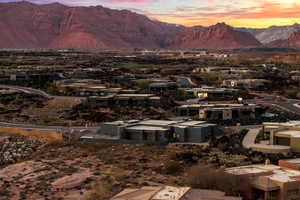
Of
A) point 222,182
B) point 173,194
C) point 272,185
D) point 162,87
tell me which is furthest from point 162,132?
point 162,87

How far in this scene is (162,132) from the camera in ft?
133

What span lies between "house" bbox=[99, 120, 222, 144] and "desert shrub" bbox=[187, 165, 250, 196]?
15.0 metres

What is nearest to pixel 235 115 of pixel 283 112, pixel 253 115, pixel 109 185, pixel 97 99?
pixel 253 115

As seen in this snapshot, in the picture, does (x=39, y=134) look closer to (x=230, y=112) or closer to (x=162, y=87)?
(x=230, y=112)

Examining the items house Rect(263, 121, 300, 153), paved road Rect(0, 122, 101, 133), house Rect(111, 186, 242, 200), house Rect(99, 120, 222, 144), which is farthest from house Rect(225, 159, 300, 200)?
paved road Rect(0, 122, 101, 133)

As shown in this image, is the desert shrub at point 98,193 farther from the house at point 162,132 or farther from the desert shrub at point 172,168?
the house at point 162,132

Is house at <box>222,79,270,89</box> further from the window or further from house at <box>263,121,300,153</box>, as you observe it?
the window

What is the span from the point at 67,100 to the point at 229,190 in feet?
151

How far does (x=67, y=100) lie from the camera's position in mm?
66750

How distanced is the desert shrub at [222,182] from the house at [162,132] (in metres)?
15.0

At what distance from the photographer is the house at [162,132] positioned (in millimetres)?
40500

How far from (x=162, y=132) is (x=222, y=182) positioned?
16.7m

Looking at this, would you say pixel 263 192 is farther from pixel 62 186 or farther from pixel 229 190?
pixel 62 186

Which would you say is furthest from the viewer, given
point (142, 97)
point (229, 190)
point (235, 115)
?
point (142, 97)
